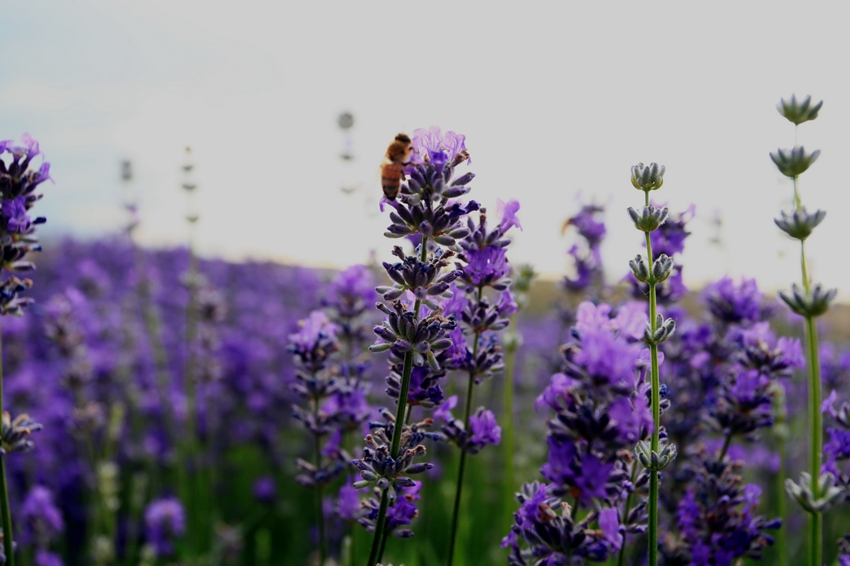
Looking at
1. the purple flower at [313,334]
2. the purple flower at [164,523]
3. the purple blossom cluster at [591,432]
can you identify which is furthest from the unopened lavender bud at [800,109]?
the purple flower at [164,523]

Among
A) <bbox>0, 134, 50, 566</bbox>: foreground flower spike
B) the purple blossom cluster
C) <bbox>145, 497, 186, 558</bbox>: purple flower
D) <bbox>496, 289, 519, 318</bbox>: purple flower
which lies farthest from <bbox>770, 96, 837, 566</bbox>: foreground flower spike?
<bbox>145, 497, 186, 558</bbox>: purple flower

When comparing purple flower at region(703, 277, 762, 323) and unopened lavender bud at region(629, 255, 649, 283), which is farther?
purple flower at region(703, 277, 762, 323)

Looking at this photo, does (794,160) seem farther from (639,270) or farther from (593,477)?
(593,477)

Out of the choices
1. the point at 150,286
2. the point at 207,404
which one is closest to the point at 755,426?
the point at 207,404

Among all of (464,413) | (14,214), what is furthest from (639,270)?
(14,214)

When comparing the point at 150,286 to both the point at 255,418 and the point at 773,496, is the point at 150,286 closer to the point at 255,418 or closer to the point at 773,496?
the point at 255,418

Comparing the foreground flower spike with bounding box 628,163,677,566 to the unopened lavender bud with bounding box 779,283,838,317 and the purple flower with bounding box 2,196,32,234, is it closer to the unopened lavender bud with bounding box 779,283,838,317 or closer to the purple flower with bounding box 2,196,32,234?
the unopened lavender bud with bounding box 779,283,838,317

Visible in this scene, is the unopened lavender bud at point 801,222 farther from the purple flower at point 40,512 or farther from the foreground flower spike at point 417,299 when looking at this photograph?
the purple flower at point 40,512
